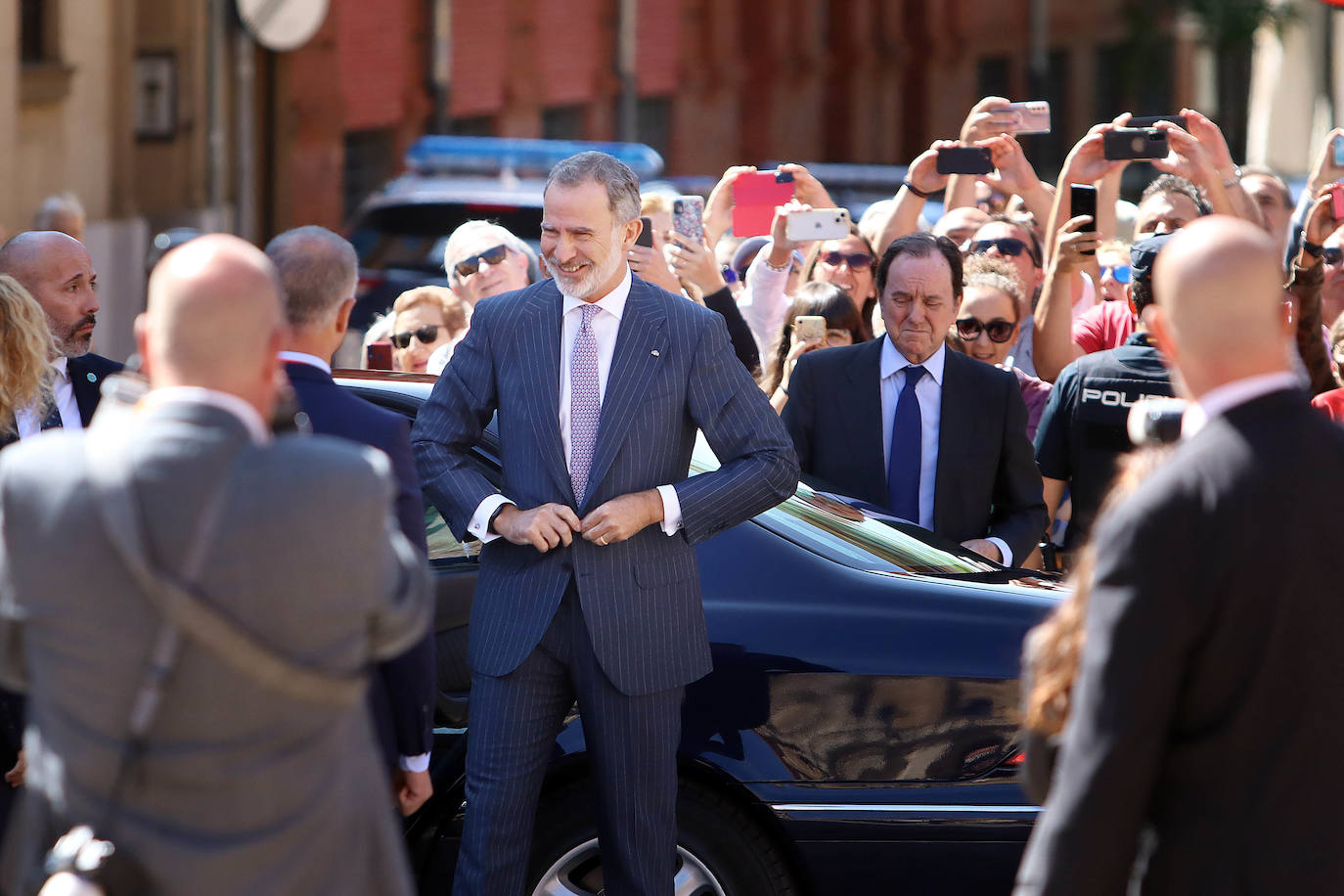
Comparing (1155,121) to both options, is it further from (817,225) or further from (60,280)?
(60,280)

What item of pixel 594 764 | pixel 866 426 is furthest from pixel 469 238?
pixel 594 764

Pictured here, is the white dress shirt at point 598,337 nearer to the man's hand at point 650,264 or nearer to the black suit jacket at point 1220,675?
the man's hand at point 650,264

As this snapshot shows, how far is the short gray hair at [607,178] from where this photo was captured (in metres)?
4.38

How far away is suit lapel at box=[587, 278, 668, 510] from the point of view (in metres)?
4.28

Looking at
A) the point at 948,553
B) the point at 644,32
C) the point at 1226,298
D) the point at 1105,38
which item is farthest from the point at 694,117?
the point at 1226,298

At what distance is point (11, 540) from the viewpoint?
2719 millimetres

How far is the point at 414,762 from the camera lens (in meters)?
3.81

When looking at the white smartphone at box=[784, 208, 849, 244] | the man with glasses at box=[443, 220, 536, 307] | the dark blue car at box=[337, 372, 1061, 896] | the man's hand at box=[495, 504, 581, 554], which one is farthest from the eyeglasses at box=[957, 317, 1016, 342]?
the man's hand at box=[495, 504, 581, 554]

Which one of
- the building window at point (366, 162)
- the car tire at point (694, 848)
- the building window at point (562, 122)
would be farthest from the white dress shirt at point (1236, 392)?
the building window at point (562, 122)

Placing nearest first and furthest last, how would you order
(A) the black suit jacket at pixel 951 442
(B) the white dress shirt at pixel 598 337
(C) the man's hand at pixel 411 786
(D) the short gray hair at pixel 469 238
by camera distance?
1. (C) the man's hand at pixel 411 786
2. (B) the white dress shirt at pixel 598 337
3. (A) the black suit jacket at pixel 951 442
4. (D) the short gray hair at pixel 469 238

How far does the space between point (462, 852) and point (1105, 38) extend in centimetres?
3323

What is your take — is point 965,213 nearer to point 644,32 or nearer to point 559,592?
point 559,592

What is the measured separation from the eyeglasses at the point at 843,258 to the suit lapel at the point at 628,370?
335cm

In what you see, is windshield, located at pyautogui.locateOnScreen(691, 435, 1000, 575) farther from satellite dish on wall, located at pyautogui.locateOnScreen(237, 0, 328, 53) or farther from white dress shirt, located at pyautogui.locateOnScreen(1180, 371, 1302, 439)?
satellite dish on wall, located at pyautogui.locateOnScreen(237, 0, 328, 53)
